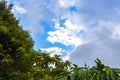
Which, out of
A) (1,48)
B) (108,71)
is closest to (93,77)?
(108,71)

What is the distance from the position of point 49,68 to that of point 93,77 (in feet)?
53.2

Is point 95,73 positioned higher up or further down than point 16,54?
further down

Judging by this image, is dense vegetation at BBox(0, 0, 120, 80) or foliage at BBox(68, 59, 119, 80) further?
dense vegetation at BBox(0, 0, 120, 80)

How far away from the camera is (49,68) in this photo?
25.5 meters

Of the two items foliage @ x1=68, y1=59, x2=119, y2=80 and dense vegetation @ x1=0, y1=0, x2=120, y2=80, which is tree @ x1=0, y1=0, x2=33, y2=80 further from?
foliage @ x1=68, y1=59, x2=119, y2=80

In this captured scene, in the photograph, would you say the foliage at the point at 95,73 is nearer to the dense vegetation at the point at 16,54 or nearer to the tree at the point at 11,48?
the dense vegetation at the point at 16,54

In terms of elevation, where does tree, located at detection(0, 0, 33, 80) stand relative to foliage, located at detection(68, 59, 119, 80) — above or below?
above

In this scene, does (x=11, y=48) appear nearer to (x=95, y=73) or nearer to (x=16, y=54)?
(x=16, y=54)

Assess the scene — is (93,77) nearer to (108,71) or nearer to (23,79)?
(108,71)

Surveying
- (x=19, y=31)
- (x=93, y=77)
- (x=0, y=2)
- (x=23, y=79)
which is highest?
(x=0, y=2)

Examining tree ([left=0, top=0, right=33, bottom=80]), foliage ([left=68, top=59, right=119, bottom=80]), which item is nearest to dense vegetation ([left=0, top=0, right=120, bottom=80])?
tree ([left=0, top=0, right=33, bottom=80])

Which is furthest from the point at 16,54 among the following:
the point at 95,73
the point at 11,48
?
the point at 95,73

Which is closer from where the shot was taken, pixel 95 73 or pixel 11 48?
pixel 95 73

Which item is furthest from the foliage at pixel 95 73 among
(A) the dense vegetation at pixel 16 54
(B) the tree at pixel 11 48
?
(B) the tree at pixel 11 48
